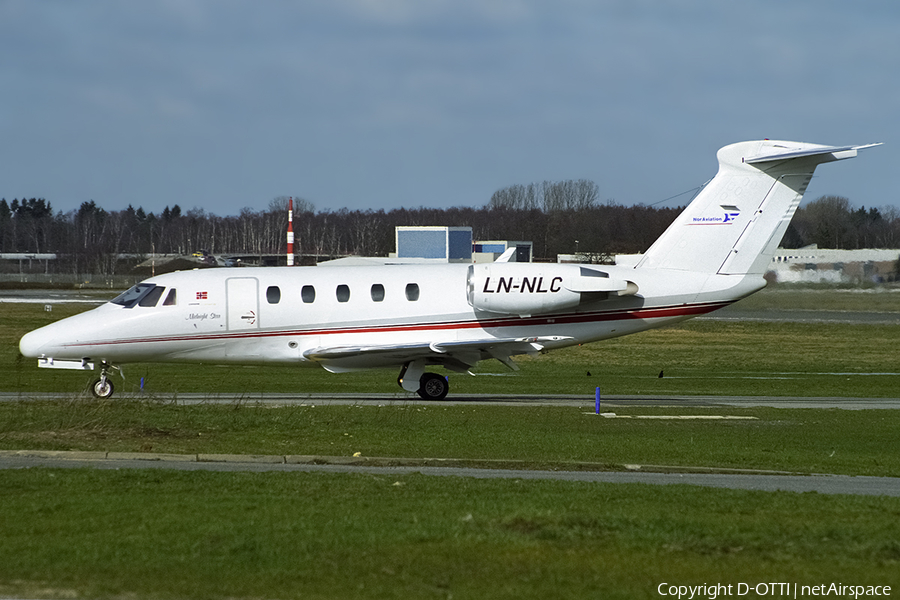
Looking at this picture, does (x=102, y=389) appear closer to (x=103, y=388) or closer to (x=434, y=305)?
(x=103, y=388)

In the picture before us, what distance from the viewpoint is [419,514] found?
1039 cm

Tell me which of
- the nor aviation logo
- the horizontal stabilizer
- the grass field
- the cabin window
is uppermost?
the horizontal stabilizer

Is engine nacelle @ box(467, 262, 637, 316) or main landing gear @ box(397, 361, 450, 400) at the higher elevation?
engine nacelle @ box(467, 262, 637, 316)

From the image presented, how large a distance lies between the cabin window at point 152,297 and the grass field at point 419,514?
3874 mm

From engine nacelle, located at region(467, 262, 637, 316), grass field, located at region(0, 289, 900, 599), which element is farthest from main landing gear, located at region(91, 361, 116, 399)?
engine nacelle, located at region(467, 262, 637, 316)

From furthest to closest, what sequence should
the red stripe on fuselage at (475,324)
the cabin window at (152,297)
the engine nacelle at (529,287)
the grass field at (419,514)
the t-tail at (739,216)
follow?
the t-tail at (739,216)
the cabin window at (152,297)
the red stripe on fuselage at (475,324)
the engine nacelle at (529,287)
the grass field at (419,514)

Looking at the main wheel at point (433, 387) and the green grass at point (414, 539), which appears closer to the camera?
the green grass at point (414, 539)

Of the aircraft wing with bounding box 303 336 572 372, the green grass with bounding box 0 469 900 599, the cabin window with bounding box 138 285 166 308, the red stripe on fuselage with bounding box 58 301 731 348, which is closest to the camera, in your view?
the green grass with bounding box 0 469 900 599

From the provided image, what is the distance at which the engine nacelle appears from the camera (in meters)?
25.2

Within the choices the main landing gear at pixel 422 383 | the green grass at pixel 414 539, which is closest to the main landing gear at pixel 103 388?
the main landing gear at pixel 422 383

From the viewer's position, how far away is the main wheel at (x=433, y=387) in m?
26.4

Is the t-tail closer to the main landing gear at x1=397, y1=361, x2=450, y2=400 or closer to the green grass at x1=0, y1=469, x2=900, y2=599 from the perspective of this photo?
the main landing gear at x1=397, y1=361, x2=450, y2=400

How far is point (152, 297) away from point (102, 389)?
2.63m

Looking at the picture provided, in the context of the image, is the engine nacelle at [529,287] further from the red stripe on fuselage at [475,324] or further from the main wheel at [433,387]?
the main wheel at [433,387]
